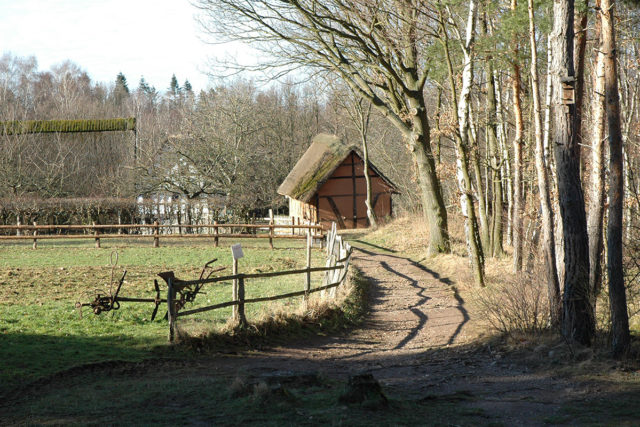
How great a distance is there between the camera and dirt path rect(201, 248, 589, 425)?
22.2ft

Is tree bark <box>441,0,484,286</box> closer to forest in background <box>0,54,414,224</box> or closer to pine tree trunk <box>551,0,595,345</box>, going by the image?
pine tree trunk <box>551,0,595,345</box>

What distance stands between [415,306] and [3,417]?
9184 mm

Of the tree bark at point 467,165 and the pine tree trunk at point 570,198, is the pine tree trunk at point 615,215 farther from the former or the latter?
the tree bark at point 467,165

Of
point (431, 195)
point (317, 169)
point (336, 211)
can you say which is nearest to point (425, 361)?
point (431, 195)

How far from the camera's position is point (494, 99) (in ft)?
59.1

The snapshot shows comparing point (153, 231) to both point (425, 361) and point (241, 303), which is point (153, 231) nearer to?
point (241, 303)

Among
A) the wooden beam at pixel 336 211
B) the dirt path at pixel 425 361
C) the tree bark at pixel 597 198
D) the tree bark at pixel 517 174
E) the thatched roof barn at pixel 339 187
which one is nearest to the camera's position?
→ the dirt path at pixel 425 361

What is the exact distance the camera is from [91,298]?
45.1ft

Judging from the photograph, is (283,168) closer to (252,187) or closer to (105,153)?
(252,187)

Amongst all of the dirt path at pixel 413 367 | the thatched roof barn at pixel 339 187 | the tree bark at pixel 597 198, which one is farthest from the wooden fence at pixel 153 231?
the tree bark at pixel 597 198

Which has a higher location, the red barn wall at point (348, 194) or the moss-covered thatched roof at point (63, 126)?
the moss-covered thatched roof at point (63, 126)

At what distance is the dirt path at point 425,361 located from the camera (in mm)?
6758

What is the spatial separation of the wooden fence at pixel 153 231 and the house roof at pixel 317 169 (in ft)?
9.88

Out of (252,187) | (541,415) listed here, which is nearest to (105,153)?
(252,187)
